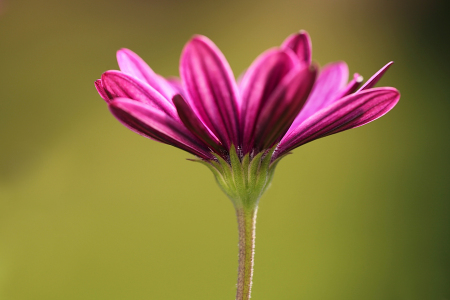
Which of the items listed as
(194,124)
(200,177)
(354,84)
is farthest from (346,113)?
(200,177)

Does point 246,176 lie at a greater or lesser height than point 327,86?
lesser

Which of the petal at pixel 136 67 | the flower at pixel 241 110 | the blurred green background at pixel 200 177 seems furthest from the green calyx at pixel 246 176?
the blurred green background at pixel 200 177

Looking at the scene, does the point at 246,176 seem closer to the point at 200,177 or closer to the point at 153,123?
the point at 153,123

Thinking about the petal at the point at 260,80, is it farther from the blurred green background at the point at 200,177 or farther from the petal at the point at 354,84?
the blurred green background at the point at 200,177

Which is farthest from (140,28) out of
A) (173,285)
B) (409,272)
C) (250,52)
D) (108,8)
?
(409,272)

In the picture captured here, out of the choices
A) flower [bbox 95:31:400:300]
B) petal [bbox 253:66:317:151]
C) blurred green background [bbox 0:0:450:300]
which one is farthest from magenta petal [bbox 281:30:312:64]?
blurred green background [bbox 0:0:450:300]

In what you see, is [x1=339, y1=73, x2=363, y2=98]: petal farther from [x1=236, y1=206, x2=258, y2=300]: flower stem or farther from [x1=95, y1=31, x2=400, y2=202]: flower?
[x1=236, y1=206, x2=258, y2=300]: flower stem
